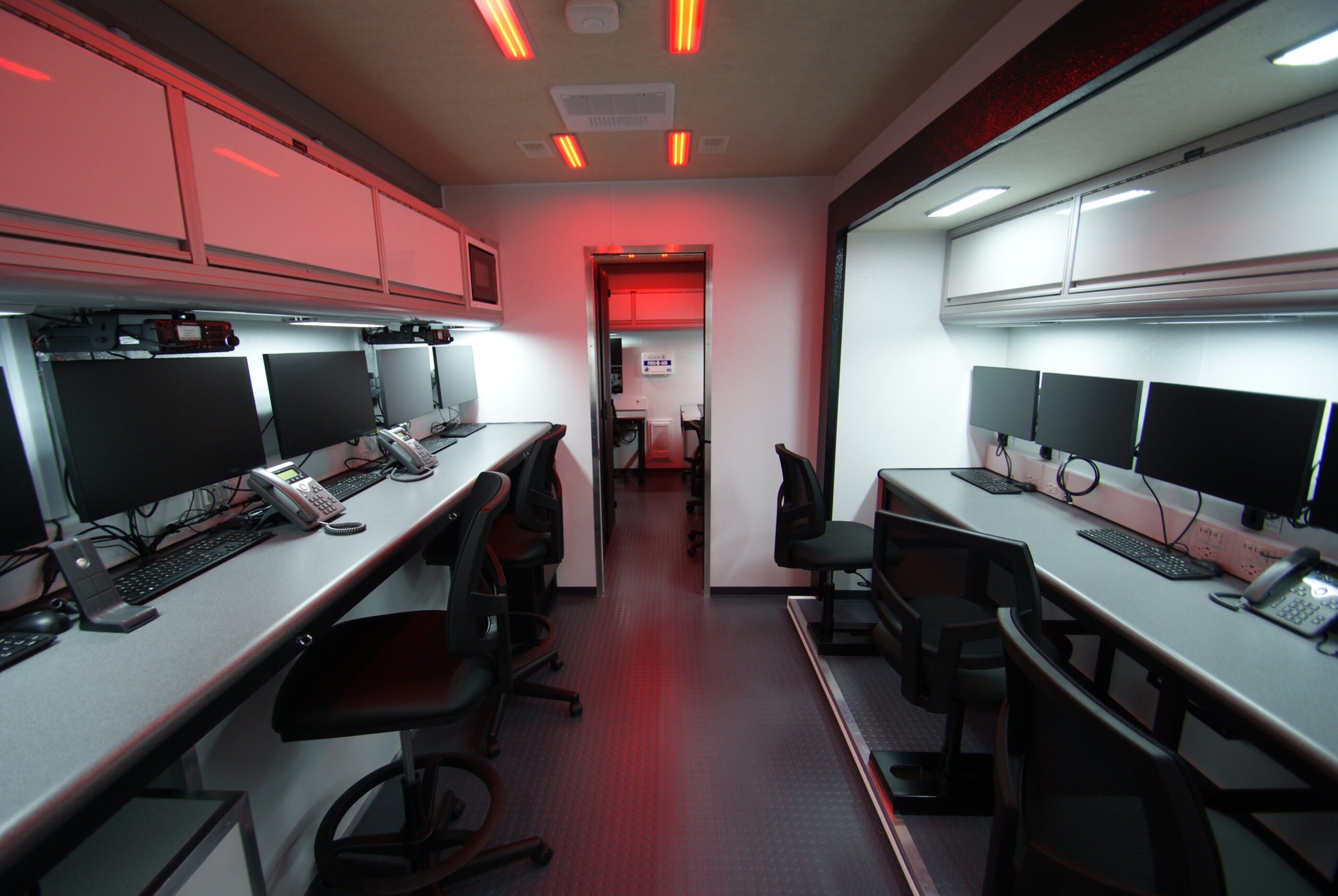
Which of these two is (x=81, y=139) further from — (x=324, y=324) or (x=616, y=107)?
(x=616, y=107)

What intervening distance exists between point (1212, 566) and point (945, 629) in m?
0.99

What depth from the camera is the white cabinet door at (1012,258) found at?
2033 mm

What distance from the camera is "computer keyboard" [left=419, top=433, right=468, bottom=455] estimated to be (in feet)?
8.96

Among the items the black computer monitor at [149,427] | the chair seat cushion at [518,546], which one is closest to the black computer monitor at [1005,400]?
the chair seat cushion at [518,546]

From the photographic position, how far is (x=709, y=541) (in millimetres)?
3377

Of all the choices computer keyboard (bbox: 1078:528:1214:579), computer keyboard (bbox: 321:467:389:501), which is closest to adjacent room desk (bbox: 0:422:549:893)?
computer keyboard (bbox: 321:467:389:501)

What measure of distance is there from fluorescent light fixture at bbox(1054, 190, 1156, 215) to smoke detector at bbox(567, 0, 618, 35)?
176 centimetres

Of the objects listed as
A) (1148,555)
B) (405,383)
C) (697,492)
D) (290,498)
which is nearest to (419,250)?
(405,383)

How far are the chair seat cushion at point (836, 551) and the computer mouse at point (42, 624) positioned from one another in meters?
2.43

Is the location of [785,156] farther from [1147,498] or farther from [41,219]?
[41,219]

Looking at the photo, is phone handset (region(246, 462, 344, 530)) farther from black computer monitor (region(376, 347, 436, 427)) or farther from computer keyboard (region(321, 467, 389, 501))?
black computer monitor (region(376, 347, 436, 427))

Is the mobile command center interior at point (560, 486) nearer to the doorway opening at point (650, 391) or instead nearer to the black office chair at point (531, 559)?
the black office chair at point (531, 559)

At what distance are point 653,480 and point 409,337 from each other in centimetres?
406

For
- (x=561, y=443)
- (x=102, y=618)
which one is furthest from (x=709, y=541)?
(x=102, y=618)
